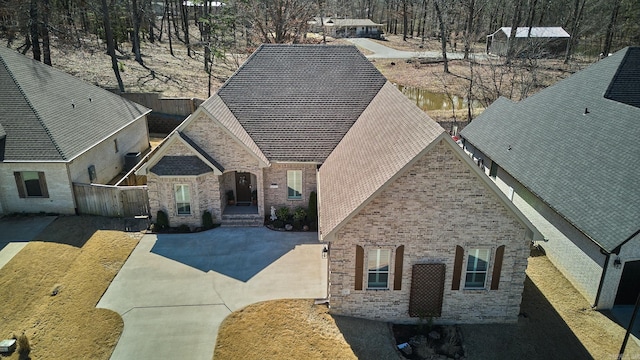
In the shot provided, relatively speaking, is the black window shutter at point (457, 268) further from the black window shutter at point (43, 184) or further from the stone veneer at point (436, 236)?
the black window shutter at point (43, 184)

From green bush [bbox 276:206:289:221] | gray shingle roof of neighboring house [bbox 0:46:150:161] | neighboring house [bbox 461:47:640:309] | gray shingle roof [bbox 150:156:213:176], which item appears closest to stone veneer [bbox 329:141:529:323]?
neighboring house [bbox 461:47:640:309]

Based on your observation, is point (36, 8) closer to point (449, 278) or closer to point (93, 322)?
point (93, 322)

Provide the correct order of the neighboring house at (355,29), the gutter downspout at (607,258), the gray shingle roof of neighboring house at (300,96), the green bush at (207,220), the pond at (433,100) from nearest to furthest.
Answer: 1. the gutter downspout at (607,258)
2. the green bush at (207,220)
3. the gray shingle roof of neighboring house at (300,96)
4. the pond at (433,100)
5. the neighboring house at (355,29)

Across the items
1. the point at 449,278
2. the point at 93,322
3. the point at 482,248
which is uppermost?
the point at 482,248

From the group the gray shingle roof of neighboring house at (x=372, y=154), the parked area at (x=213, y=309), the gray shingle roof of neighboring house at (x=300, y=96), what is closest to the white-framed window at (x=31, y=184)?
the parked area at (x=213, y=309)

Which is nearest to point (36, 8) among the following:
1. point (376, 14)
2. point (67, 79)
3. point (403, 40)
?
point (67, 79)

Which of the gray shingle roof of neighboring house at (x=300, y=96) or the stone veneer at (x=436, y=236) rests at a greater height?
the gray shingle roof of neighboring house at (x=300, y=96)
